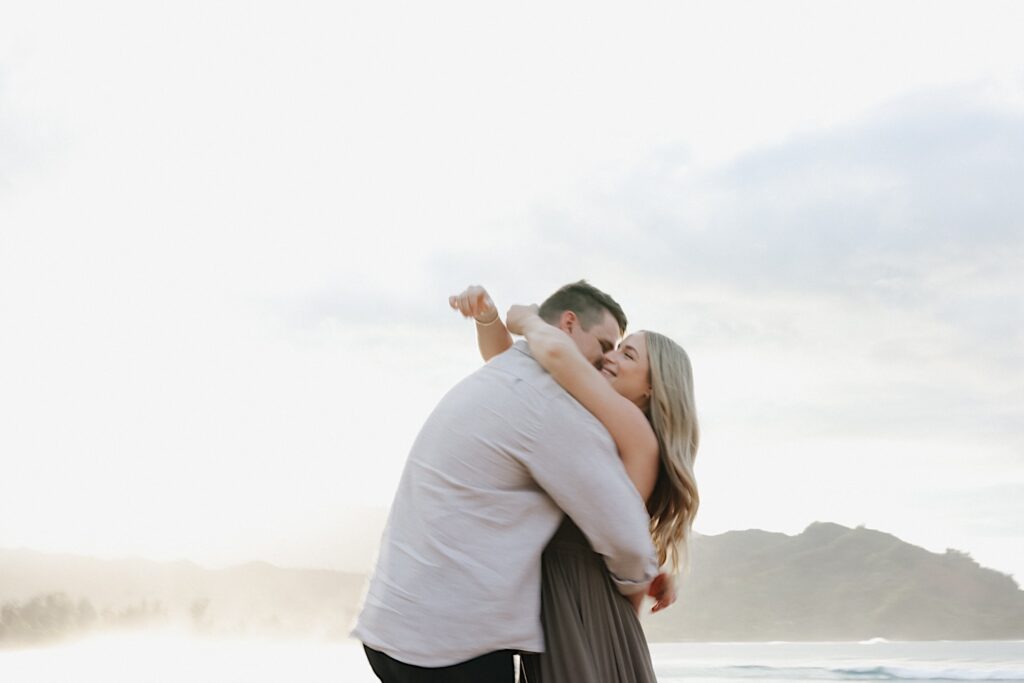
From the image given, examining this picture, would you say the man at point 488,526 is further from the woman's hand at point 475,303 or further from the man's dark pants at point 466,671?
the woman's hand at point 475,303

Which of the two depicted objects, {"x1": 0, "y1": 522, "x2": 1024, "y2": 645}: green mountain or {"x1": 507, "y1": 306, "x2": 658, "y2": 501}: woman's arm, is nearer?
{"x1": 507, "y1": 306, "x2": 658, "y2": 501}: woman's arm

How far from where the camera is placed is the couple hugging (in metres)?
2.02

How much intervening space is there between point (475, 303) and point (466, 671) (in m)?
0.95

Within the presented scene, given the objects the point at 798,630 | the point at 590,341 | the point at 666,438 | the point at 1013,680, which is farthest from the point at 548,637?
the point at 798,630

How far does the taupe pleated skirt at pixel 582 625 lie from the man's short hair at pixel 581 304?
1.83 ft

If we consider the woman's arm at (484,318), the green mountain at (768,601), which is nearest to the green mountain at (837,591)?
Answer: the green mountain at (768,601)

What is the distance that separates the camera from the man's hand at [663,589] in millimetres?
2475

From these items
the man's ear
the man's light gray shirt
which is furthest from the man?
the man's ear

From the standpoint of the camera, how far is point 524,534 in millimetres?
2076

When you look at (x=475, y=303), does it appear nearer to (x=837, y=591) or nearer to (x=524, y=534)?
(x=524, y=534)

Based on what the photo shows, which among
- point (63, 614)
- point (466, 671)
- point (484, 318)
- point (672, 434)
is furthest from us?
point (63, 614)

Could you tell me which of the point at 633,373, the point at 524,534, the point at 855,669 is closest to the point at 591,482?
the point at 524,534

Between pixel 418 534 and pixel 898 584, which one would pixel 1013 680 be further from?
pixel 898 584

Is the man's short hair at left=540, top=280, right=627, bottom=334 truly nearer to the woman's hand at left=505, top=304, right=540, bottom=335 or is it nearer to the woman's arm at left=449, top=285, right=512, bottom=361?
the woman's hand at left=505, top=304, right=540, bottom=335
